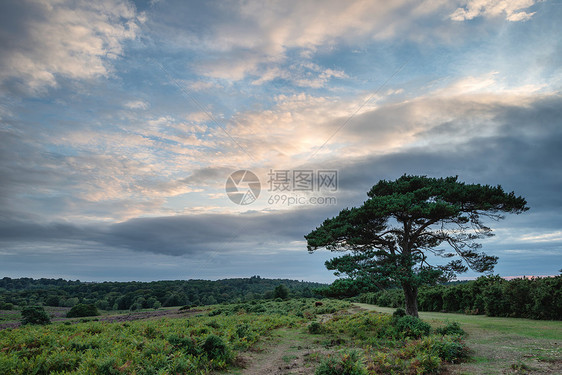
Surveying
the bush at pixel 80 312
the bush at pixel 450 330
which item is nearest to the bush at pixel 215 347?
the bush at pixel 450 330

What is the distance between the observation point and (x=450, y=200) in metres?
17.1

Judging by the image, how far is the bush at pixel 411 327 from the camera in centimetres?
1441

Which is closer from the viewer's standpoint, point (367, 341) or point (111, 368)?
point (111, 368)

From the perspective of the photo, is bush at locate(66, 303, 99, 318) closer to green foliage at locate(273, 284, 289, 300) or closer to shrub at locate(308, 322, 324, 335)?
green foliage at locate(273, 284, 289, 300)

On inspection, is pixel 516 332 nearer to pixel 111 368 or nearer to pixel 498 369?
pixel 498 369

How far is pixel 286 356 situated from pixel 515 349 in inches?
356

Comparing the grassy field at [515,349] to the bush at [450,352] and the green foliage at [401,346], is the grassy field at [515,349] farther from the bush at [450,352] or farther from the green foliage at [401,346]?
the green foliage at [401,346]

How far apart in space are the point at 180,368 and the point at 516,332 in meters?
15.8

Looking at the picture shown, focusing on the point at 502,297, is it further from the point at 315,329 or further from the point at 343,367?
the point at 343,367

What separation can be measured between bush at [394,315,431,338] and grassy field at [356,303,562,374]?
183 cm

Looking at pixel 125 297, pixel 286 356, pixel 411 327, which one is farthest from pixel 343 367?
pixel 125 297

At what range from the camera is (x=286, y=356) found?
12977 mm

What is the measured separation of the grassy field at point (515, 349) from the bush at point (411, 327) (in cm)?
183

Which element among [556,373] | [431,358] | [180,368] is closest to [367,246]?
[431,358]
